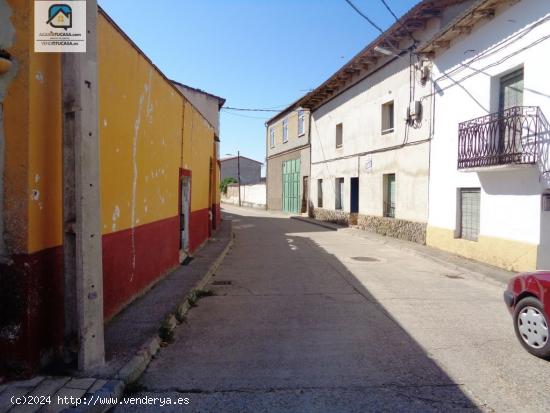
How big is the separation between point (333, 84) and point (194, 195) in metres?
13.1

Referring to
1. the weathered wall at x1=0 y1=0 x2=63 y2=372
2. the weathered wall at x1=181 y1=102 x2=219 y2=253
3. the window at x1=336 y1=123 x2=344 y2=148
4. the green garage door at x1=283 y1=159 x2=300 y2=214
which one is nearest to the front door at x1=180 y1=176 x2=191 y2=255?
the weathered wall at x1=181 y1=102 x2=219 y2=253

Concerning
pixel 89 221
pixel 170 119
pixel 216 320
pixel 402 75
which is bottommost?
pixel 216 320

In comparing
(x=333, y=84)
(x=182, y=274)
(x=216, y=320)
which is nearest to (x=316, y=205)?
(x=333, y=84)

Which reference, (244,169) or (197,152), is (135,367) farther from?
(244,169)

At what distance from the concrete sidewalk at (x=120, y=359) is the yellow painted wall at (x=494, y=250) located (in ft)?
21.5

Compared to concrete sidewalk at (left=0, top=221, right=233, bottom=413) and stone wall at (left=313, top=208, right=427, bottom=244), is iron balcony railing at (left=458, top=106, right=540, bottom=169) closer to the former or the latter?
stone wall at (left=313, top=208, right=427, bottom=244)

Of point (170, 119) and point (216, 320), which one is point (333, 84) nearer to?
point (170, 119)

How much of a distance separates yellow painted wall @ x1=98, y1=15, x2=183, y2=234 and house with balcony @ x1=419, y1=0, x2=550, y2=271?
6.89 meters

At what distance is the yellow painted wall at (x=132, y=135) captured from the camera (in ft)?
16.1

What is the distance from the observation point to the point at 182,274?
8227 mm

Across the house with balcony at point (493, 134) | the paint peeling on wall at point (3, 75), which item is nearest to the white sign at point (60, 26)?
the paint peeling on wall at point (3, 75)

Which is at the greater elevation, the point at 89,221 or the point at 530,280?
the point at 89,221

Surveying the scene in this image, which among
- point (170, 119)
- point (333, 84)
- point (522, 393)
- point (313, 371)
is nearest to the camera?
point (522, 393)

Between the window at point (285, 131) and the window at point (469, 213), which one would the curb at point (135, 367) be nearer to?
the window at point (469, 213)
